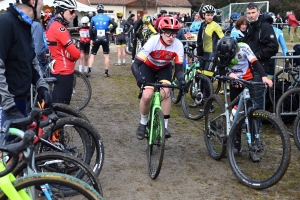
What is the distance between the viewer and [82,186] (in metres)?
2.58

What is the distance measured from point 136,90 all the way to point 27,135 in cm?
886

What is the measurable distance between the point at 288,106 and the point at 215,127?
1.85 m

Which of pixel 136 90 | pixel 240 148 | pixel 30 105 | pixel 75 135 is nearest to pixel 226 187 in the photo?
pixel 240 148

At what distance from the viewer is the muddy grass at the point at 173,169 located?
4.84 m

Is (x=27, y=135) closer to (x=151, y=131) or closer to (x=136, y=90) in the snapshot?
(x=151, y=131)

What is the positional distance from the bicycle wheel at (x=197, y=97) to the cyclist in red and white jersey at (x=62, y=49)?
287cm

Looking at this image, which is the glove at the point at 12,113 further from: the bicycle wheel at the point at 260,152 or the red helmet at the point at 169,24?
the bicycle wheel at the point at 260,152

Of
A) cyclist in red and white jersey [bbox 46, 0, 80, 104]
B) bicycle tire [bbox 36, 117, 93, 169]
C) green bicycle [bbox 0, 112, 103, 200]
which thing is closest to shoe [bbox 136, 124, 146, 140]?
cyclist in red and white jersey [bbox 46, 0, 80, 104]

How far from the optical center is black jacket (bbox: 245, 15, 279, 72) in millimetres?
6590

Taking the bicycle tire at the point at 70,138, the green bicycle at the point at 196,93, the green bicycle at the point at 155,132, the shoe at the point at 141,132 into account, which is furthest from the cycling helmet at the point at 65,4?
the green bicycle at the point at 196,93

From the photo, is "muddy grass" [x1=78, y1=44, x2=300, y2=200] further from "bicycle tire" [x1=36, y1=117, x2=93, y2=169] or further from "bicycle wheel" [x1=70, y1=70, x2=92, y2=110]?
"bicycle tire" [x1=36, y1=117, x2=93, y2=169]

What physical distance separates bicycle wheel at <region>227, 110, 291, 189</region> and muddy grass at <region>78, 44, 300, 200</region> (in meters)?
0.15

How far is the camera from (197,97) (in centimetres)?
868

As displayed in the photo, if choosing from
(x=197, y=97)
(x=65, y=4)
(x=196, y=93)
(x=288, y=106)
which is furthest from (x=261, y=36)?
(x=65, y=4)
